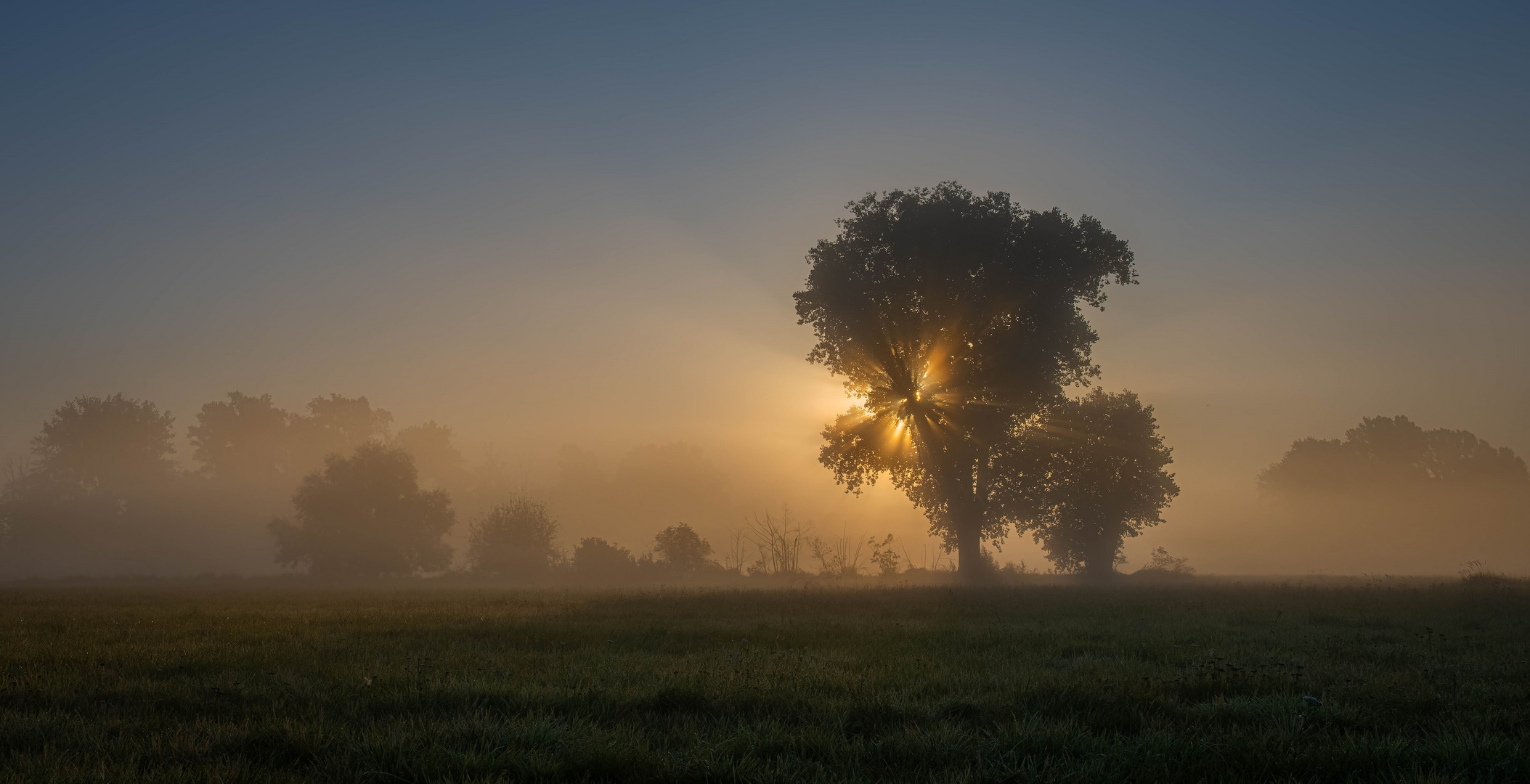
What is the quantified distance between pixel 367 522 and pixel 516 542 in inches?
530

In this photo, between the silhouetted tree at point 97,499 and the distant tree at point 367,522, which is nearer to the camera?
the distant tree at point 367,522

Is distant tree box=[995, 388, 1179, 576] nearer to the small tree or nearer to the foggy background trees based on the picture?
the foggy background trees

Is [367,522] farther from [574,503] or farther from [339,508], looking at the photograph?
[574,503]

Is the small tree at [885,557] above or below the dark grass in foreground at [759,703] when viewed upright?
below

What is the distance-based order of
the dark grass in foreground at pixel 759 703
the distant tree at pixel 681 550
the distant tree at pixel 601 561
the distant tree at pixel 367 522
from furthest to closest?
the distant tree at pixel 367 522 < the distant tree at pixel 681 550 < the distant tree at pixel 601 561 < the dark grass in foreground at pixel 759 703

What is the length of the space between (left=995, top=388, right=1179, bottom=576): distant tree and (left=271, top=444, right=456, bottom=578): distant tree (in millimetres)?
52478

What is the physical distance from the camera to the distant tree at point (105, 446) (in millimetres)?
98250

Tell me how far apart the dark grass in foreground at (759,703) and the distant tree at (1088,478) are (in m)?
27.8

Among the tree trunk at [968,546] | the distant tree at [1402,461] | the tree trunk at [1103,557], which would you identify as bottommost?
the tree trunk at [1103,557]

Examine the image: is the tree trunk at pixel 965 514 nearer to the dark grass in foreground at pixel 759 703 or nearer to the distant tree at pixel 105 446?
the dark grass in foreground at pixel 759 703

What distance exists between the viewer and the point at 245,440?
11312cm

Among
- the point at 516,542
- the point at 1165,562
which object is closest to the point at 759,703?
the point at 1165,562

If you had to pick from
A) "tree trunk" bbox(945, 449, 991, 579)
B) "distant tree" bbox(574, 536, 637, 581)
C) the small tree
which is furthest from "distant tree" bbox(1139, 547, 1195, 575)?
"distant tree" bbox(574, 536, 637, 581)

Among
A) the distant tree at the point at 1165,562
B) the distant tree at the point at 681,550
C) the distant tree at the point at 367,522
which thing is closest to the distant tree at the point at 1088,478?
the distant tree at the point at 1165,562
